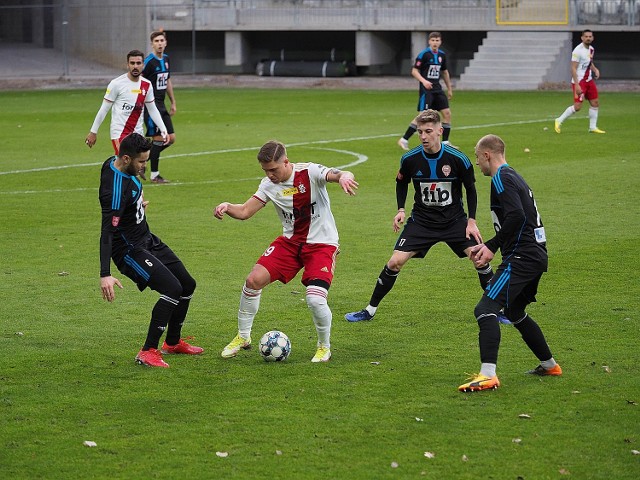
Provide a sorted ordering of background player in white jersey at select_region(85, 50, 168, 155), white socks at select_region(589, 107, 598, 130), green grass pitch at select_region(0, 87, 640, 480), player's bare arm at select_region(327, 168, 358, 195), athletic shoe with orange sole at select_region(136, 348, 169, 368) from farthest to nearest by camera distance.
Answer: white socks at select_region(589, 107, 598, 130)
background player in white jersey at select_region(85, 50, 168, 155)
athletic shoe with orange sole at select_region(136, 348, 169, 368)
player's bare arm at select_region(327, 168, 358, 195)
green grass pitch at select_region(0, 87, 640, 480)

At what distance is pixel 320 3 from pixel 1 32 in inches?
578

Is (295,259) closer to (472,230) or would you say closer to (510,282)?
(472,230)

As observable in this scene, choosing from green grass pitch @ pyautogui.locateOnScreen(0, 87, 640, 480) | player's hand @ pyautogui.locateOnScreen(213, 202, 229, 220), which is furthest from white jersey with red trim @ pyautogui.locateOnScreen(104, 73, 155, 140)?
player's hand @ pyautogui.locateOnScreen(213, 202, 229, 220)

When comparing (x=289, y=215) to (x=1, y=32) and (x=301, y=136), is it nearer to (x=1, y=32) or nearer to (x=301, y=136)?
(x=301, y=136)

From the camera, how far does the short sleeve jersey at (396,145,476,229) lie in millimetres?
9750

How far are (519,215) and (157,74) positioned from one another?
12.5 metres

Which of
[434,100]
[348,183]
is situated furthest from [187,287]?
[434,100]

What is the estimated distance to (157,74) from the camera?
746 inches

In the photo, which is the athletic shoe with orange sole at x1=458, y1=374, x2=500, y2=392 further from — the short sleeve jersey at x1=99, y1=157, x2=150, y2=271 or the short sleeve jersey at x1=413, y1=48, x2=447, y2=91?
the short sleeve jersey at x1=413, y1=48, x2=447, y2=91

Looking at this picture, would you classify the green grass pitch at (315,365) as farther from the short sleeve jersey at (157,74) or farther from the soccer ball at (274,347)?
the short sleeve jersey at (157,74)

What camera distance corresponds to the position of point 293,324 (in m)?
9.66

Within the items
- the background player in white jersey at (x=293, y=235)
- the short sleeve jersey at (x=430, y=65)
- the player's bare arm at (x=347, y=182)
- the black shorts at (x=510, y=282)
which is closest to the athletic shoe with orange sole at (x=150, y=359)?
the background player in white jersey at (x=293, y=235)

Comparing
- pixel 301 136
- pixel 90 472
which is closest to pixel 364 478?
pixel 90 472

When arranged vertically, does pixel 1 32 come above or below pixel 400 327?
above
